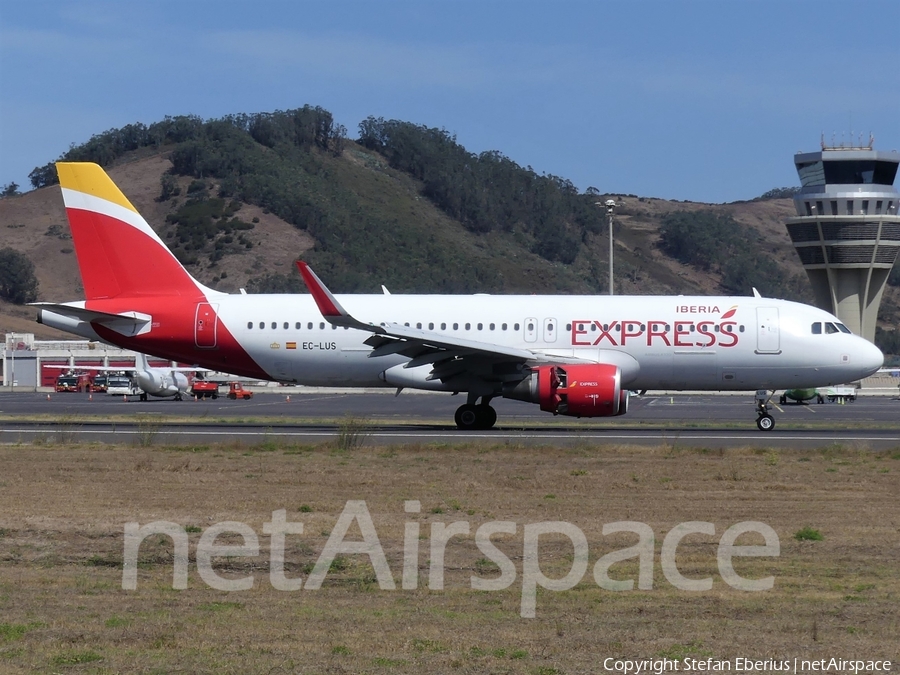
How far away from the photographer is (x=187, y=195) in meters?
155

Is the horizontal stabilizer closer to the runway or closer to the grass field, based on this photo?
the runway

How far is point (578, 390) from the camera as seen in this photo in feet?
82.4

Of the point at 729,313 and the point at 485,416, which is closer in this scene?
the point at 729,313

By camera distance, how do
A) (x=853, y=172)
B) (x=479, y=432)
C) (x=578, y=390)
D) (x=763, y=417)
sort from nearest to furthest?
(x=578, y=390), (x=479, y=432), (x=763, y=417), (x=853, y=172)

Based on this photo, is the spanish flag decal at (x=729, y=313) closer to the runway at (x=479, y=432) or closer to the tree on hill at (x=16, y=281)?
the runway at (x=479, y=432)

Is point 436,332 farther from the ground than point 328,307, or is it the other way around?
point 328,307

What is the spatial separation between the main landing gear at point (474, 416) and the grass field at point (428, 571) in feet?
29.1

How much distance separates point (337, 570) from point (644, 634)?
322 cm

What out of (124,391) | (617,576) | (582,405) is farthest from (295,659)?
(124,391)

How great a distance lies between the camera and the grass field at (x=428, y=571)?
7.54 m

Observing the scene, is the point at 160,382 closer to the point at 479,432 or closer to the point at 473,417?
the point at 473,417

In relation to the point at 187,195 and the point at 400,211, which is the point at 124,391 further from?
the point at 400,211

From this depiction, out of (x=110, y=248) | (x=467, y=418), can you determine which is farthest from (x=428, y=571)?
(x=110, y=248)

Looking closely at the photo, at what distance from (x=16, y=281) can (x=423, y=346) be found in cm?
11821
